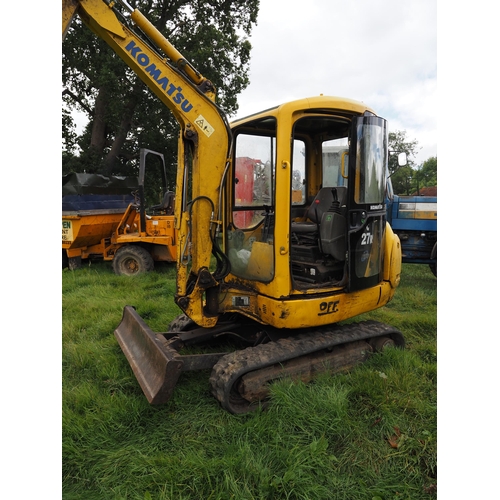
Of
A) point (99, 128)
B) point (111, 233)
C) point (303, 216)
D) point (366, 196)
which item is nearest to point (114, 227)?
point (111, 233)

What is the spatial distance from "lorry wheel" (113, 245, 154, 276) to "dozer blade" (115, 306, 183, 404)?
11.6 feet

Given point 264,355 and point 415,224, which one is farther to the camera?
point 415,224

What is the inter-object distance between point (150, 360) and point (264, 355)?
0.91 m

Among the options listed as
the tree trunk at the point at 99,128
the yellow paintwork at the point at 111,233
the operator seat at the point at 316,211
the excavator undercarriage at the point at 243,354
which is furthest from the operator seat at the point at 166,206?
the tree trunk at the point at 99,128

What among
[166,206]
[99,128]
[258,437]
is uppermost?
[99,128]

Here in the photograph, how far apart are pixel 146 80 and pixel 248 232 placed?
5.33 ft

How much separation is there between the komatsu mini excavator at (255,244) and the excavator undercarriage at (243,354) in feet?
0.03

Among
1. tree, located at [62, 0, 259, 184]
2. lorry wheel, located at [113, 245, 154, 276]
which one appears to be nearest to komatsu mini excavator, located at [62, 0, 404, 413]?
lorry wheel, located at [113, 245, 154, 276]

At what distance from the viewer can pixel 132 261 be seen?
749 cm

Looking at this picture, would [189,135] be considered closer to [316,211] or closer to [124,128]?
[316,211]

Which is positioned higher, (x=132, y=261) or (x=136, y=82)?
(x=136, y=82)

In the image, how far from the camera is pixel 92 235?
7.87 meters

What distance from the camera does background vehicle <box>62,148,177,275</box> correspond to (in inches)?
287

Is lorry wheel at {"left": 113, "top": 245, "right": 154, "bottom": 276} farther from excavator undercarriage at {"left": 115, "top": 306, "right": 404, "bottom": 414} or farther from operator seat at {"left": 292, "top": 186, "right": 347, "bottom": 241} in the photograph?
operator seat at {"left": 292, "top": 186, "right": 347, "bottom": 241}
